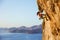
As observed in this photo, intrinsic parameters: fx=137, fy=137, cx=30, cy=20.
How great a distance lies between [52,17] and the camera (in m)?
2.58

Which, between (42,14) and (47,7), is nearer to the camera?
(47,7)

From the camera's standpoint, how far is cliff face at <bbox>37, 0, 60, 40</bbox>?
251 centimetres

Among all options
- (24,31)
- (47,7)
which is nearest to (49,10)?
(47,7)

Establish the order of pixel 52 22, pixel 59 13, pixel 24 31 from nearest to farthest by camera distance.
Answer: pixel 59 13, pixel 52 22, pixel 24 31

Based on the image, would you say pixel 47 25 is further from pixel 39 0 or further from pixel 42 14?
pixel 39 0

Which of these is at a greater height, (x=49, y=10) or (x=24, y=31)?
(x=49, y=10)

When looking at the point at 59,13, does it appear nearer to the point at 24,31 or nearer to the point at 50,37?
the point at 50,37

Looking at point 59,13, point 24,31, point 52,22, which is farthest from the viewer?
point 24,31

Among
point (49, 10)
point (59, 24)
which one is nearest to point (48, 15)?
point (49, 10)

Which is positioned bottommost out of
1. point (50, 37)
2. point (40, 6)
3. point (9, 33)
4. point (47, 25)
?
point (9, 33)

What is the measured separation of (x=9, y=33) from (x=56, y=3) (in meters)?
4.59

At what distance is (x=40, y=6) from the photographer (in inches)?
111

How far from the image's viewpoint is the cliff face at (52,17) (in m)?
2.51

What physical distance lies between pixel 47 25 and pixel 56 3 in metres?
0.52
